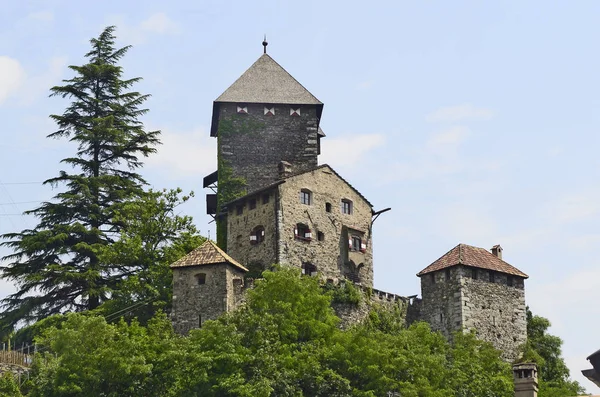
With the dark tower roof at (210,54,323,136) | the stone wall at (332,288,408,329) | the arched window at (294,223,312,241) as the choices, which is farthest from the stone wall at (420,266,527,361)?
the dark tower roof at (210,54,323,136)

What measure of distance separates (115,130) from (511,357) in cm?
2161

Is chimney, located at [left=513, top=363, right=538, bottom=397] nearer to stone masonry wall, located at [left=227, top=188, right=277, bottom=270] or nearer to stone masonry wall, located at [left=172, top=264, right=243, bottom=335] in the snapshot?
stone masonry wall, located at [left=172, top=264, right=243, bottom=335]

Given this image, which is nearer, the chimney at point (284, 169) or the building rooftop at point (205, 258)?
the building rooftop at point (205, 258)

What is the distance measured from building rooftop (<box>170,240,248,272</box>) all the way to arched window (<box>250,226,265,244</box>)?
154 inches

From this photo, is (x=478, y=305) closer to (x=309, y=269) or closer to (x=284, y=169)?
(x=309, y=269)

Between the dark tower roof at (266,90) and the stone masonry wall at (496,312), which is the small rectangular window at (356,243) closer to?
the stone masonry wall at (496,312)

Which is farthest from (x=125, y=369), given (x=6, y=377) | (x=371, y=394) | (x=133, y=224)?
(x=133, y=224)

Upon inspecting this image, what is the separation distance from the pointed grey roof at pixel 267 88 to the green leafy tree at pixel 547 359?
50.9ft

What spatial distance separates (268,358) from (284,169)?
16852mm

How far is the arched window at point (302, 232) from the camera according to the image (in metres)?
65.6

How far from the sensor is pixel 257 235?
2598 inches

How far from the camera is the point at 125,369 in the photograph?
5256 cm

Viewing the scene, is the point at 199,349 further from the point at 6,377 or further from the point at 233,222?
the point at 233,222

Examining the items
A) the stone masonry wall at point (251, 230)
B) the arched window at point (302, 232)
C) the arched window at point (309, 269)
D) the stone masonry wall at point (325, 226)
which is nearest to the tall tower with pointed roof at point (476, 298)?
the stone masonry wall at point (325, 226)
